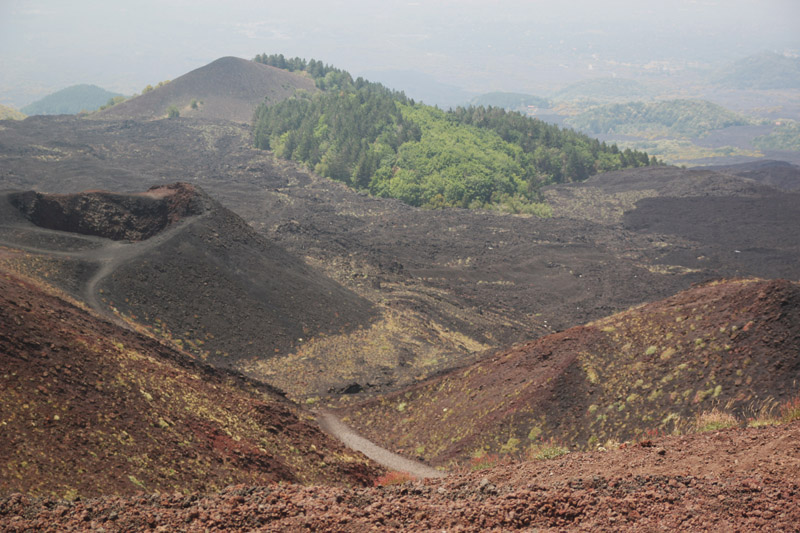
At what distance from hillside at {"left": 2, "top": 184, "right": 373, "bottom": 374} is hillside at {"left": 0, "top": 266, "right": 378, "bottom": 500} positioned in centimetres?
685

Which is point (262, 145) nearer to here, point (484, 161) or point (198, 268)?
point (484, 161)

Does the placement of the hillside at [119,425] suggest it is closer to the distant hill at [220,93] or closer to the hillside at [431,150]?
the hillside at [431,150]

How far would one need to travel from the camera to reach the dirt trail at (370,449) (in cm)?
1884

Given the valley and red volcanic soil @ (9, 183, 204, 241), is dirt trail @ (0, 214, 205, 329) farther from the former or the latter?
red volcanic soil @ (9, 183, 204, 241)

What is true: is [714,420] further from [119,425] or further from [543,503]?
[119,425]

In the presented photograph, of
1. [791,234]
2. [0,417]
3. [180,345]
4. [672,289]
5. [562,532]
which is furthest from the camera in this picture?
[791,234]

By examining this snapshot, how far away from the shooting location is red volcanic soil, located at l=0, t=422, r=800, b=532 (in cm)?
803

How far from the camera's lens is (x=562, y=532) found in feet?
26.5

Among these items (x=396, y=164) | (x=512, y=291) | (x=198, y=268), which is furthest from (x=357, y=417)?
(x=396, y=164)

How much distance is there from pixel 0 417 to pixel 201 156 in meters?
87.8

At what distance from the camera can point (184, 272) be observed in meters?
30.5

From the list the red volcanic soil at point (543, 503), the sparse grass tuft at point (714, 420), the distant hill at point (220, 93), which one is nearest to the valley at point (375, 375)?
the red volcanic soil at point (543, 503)

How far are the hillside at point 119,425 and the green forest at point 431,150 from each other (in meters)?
59.4

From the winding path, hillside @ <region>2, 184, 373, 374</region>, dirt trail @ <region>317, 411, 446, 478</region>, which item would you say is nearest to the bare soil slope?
hillside @ <region>2, 184, 373, 374</region>
